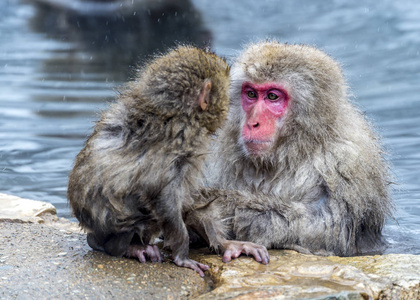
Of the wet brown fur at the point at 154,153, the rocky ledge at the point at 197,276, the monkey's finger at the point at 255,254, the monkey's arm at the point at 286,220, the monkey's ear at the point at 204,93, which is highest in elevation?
the monkey's ear at the point at 204,93

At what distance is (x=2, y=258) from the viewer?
147 inches

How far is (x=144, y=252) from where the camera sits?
3734 millimetres

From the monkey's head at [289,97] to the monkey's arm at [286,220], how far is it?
34 cm

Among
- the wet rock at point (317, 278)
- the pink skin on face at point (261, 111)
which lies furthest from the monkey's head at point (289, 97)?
the wet rock at point (317, 278)

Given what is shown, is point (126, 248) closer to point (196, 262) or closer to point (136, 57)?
point (196, 262)

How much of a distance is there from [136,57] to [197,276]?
1139 cm

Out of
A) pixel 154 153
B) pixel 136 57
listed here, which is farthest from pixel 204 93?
pixel 136 57

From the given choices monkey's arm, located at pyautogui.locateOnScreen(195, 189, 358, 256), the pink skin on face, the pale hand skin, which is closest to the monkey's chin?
the pink skin on face

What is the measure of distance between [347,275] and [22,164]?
6.68 meters

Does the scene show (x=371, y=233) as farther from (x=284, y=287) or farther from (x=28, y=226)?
(x=28, y=226)

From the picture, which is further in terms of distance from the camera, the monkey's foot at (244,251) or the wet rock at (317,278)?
the monkey's foot at (244,251)

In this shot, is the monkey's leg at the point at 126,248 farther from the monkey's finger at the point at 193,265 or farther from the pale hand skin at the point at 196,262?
the monkey's finger at the point at 193,265

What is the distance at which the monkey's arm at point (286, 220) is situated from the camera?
432cm

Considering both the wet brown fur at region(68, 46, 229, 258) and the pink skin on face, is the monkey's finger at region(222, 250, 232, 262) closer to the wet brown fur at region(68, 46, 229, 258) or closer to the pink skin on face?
the wet brown fur at region(68, 46, 229, 258)
